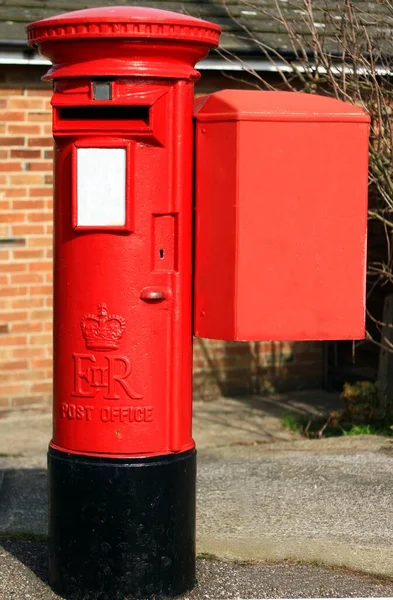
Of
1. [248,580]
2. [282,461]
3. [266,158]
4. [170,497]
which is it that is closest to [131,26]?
[266,158]

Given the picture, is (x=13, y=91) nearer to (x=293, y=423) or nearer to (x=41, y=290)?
(x=41, y=290)

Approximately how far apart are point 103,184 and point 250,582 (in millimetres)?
1688

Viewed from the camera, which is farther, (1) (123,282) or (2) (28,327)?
(2) (28,327)

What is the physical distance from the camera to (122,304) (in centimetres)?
411

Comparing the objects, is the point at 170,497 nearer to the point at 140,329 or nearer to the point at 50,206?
the point at 140,329

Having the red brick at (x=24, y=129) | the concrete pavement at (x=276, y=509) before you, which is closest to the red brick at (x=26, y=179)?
the red brick at (x=24, y=129)

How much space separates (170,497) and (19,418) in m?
3.98

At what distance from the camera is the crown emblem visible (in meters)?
4.11

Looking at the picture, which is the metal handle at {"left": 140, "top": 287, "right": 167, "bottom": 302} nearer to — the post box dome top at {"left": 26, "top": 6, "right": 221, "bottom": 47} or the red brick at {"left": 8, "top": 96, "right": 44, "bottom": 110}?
the post box dome top at {"left": 26, "top": 6, "right": 221, "bottom": 47}

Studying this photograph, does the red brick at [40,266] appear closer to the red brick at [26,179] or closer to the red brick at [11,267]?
the red brick at [11,267]

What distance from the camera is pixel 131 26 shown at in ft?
12.8

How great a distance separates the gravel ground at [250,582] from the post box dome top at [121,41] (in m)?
1.98

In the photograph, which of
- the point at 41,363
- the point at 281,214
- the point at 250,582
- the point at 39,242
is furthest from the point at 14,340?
the point at 281,214

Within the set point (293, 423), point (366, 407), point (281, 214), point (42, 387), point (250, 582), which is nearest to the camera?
point (281, 214)
